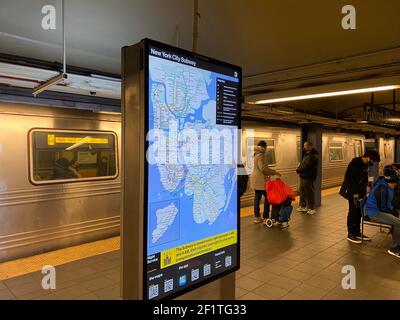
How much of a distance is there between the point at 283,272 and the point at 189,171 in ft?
10.5

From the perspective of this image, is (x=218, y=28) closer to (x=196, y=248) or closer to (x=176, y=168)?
(x=176, y=168)

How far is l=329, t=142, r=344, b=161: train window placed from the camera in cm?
1257

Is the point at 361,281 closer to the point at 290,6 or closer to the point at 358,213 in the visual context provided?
the point at 358,213

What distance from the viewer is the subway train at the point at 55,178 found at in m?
4.62

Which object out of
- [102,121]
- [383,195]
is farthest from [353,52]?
[102,121]

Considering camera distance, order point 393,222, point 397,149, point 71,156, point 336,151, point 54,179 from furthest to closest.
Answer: point 397,149, point 336,151, point 71,156, point 54,179, point 393,222

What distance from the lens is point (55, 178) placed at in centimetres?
512

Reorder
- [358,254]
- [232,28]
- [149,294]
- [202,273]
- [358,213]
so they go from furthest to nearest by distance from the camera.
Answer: [358,213]
[358,254]
[232,28]
[202,273]
[149,294]

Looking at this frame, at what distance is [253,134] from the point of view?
8758 mm

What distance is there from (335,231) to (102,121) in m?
4.82

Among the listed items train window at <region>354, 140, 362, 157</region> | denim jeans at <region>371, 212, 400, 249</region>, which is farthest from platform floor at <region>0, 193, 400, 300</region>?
train window at <region>354, 140, 362, 157</region>

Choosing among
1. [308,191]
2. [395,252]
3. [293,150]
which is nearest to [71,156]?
[395,252]

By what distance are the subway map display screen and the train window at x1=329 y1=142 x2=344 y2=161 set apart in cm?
1182

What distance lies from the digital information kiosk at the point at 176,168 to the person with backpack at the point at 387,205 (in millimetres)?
4068
